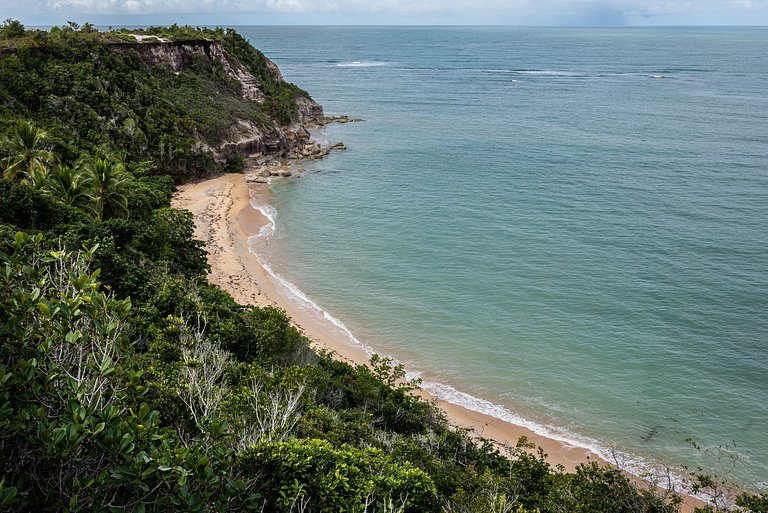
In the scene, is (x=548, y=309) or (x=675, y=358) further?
(x=548, y=309)

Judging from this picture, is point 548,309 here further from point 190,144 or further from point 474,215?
point 190,144

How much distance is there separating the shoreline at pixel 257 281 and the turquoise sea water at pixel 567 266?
0.93 meters

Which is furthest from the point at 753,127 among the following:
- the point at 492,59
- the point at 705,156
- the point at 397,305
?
the point at 492,59

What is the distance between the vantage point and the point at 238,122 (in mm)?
64000

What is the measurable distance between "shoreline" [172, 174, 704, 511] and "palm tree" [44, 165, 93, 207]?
9.06 meters

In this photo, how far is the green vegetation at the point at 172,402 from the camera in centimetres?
850

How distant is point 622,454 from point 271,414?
51.0 ft

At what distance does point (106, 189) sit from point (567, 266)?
2845 cm

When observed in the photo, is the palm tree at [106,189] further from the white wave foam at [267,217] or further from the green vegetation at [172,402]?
the white wave foam at [267,217]

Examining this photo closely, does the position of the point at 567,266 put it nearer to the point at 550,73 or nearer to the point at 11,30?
the point at 11,30

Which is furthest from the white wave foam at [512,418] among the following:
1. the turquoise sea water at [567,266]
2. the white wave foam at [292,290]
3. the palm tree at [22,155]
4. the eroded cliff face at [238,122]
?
the eroded cliff face at [238,122]

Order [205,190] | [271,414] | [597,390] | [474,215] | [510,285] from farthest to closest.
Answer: [205,190] < [474,215] < [510,285] < [597,390] < [271,414]

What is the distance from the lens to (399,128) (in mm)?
82375

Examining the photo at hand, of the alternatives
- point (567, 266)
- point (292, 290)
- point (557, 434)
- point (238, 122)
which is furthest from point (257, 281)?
point (238, 122)
